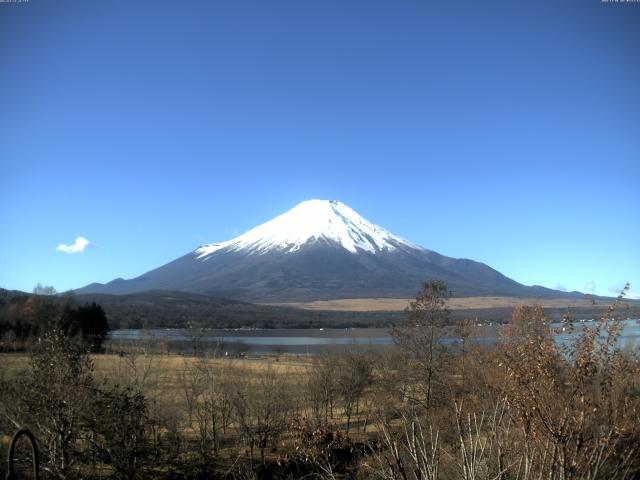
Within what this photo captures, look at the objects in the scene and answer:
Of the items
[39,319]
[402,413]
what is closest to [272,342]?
[39,319]

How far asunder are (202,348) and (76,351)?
5123 centimetres

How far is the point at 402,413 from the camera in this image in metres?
8.78

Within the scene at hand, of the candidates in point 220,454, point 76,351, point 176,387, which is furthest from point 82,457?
point 176,387

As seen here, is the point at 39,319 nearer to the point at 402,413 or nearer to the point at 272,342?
the point at 272,342

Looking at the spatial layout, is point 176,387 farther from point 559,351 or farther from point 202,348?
point 559,351

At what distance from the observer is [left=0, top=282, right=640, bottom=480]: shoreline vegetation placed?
7.63 m

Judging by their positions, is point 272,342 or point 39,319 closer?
point 39,319

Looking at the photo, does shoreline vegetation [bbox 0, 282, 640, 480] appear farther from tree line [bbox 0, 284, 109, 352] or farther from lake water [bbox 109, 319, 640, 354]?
tree line [bbox 0, 284, 109, 352]

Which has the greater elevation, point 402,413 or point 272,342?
point 402,413

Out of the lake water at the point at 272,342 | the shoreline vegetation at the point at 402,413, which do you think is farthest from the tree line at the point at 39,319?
the shoreline vegetation at the point at 402,413

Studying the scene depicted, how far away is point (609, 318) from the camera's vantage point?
30.3 ft

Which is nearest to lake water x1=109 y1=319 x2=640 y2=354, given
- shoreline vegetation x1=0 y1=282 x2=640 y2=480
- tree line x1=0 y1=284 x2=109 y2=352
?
shoreline vegetation x1=0 y1=282 x2=640 y2=480

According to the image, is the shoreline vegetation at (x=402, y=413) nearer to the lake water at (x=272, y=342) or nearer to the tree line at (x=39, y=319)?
the lake water at (x=272, y=342)

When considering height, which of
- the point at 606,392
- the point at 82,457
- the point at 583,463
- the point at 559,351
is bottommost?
the point at 82,457
